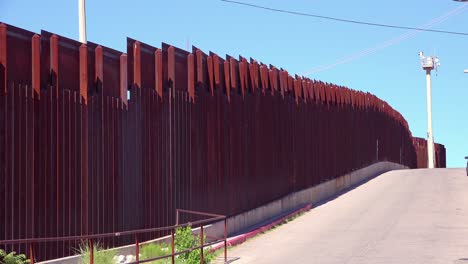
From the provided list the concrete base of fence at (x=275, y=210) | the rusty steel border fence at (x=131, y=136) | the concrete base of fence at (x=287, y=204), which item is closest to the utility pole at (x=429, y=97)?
the concrete base of fence at (x=287, y=204)

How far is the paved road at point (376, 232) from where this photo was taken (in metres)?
15.9

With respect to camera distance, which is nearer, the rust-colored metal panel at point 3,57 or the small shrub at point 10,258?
the small shrub at point 10,258

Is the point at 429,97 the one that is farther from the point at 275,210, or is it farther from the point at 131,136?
the point at 131,136

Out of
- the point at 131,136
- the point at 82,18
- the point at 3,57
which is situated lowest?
the point at 131,136

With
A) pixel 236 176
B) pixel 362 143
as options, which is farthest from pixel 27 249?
pixel 362 143

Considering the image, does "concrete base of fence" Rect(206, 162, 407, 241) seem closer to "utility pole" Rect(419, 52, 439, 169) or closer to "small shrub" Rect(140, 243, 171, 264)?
"small shrub" Rect(140, 243, 171, 264)

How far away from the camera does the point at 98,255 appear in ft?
41.9

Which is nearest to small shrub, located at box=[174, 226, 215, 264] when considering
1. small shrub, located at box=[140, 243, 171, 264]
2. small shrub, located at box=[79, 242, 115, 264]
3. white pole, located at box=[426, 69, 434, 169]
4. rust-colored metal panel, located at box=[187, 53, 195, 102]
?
small shrub, located at box=[140, 243, 171, 264]

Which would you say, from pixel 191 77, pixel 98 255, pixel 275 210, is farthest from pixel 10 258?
pixel 275 210

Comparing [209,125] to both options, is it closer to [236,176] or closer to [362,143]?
[236,176]

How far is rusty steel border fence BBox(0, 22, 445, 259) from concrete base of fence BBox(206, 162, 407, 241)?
0.33 m

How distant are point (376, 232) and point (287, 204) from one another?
18.6 feet

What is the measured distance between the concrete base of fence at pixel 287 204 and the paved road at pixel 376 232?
710mm

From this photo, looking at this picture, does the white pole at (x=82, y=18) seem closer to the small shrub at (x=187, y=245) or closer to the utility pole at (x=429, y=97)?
the small shrub at (x=187, y=245)
